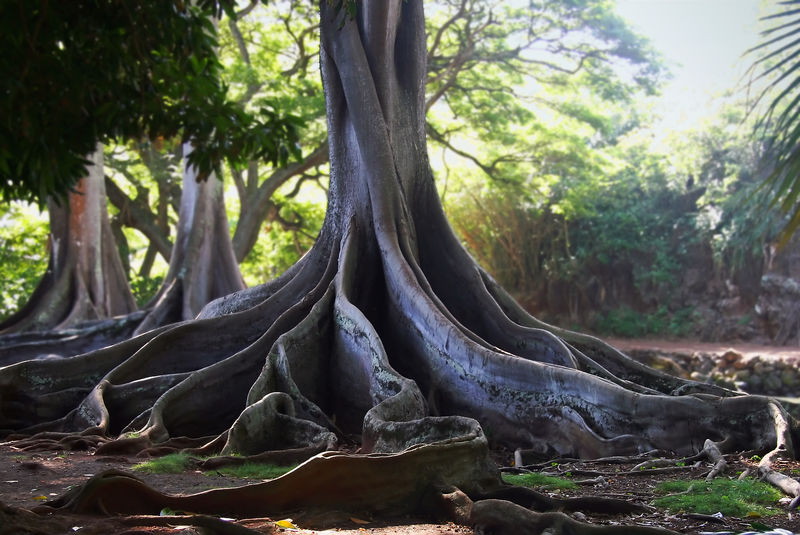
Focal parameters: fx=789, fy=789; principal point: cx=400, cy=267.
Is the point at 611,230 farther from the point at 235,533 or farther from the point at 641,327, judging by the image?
the point at 235,533

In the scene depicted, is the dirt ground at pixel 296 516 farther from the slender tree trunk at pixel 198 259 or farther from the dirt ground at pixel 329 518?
the slender tree trunk at pixel 198 259

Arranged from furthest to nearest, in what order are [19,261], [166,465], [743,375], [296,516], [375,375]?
[19,261]
[743,375]
[375,375]
[166,465]
[296,516]

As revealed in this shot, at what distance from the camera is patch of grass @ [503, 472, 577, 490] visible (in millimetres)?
4612

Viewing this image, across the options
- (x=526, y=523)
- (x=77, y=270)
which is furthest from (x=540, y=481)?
(x=77, y=270)

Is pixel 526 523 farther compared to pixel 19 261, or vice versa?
pixel 19 261

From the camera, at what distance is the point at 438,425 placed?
15.6ft

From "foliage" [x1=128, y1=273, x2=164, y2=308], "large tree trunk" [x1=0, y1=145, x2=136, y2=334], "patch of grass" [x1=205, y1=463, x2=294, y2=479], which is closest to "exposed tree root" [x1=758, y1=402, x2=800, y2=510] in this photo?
"patch of grass" [x1=205, y1=463, x2=294, y2=479]

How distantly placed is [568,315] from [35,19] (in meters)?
20.7

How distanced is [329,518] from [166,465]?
1923mm

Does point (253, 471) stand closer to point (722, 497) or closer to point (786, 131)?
point (722, 497)

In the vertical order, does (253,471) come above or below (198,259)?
below

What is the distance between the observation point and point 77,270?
534 inches

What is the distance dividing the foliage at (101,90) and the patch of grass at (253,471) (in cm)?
202

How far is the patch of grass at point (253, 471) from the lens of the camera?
5043 millimetres
